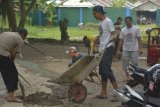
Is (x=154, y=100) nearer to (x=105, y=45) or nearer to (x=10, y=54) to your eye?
(x=105, y=45)

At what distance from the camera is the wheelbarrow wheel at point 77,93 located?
992cm

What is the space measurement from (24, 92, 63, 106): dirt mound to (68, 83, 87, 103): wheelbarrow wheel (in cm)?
25

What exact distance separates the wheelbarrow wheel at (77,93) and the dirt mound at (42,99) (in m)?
0.25

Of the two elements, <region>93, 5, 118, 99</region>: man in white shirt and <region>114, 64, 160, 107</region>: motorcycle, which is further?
<region>93, 5, 118, 99</region>: man in white shirt

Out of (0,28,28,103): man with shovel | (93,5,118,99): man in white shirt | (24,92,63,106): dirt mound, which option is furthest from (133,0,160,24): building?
(0,28,28,103): man with shovel

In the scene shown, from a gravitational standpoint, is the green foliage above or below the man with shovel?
below

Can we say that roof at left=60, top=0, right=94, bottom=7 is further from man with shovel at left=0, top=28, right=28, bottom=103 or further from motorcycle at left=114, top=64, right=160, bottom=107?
motorcycle at left=114, top=64, right=160, bottom=107

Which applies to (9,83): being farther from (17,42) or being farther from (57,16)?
(57,16)

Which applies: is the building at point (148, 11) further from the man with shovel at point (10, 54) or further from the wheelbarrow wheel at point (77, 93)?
the man with shovel at point (10, 54)

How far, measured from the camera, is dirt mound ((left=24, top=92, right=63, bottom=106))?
985cm

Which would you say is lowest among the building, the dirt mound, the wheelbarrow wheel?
the building

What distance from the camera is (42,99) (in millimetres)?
10109

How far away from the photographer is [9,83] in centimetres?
979

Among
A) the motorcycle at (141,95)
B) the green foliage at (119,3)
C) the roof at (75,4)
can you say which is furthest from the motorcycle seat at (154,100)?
the green foliage at (119,3)
